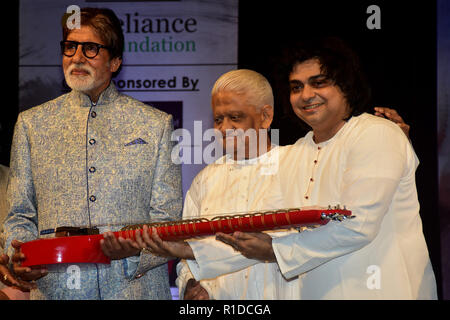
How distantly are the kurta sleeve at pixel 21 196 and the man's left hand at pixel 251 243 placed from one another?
100 centimetres

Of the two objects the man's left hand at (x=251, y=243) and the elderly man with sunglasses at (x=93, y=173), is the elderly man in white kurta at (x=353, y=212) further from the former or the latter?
the elderly man with sunglasses at (x=93, y=173)

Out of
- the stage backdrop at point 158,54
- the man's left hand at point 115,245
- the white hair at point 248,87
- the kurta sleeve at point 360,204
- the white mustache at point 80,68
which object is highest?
the stage backdrop at point 158,54

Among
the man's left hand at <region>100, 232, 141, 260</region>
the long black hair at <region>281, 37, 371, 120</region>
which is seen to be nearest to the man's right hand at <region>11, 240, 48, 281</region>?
the man's left hand at <region>100, 232, 141, 260</region>

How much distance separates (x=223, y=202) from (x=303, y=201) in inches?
20.2

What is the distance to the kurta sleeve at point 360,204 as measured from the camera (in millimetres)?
2604

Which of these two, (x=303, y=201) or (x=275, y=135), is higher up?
(x=275, y=135)

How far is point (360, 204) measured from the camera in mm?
2596

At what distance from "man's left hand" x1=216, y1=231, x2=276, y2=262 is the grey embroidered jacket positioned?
0.48m

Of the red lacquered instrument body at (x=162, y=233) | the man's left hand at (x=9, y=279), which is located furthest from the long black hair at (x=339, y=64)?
the man's left hand at (x=9, y=279)

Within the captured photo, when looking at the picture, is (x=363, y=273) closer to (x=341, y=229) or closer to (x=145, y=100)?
(x=341, y=229)

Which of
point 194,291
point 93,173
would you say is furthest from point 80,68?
point 194,291

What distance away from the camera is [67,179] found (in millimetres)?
3129

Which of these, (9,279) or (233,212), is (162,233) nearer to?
(233,212)
